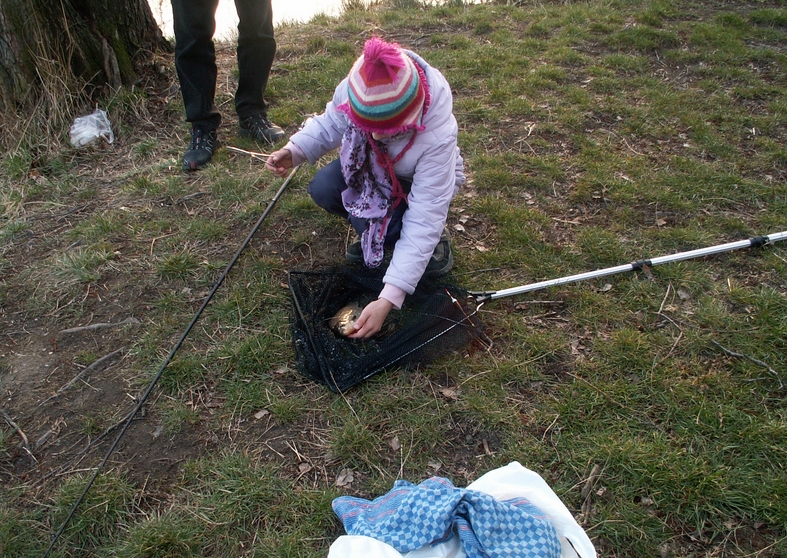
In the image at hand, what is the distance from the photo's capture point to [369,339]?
2.47 meters

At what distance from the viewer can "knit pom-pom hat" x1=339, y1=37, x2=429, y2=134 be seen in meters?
1.81

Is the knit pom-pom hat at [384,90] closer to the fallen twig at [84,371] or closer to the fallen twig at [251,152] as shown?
the fallen twig at [84,371]

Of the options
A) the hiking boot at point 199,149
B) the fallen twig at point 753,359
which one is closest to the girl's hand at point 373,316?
the fallen twig at point 753,359

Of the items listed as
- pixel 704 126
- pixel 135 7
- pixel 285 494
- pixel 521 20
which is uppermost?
pixel 135 7

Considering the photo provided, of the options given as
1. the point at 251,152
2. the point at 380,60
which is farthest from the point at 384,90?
the point at 251,152

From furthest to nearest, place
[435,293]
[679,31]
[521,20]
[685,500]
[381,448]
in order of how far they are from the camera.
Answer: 1. [521,20]
2. [679,31]
3. [435,293]
4. [381,448]
5. [685,500]

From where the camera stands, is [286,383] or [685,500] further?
[286,383]

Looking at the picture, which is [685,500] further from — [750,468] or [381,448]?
[381,448]

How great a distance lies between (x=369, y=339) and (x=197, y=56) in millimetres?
2201

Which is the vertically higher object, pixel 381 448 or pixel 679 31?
pixel 679 31

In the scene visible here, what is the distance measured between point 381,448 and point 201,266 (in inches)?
56.9

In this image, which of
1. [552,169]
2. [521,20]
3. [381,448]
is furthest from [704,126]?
[381,448]

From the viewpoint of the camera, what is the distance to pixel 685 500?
189cm

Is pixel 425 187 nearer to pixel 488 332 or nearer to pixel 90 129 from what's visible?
pixel 488 332
